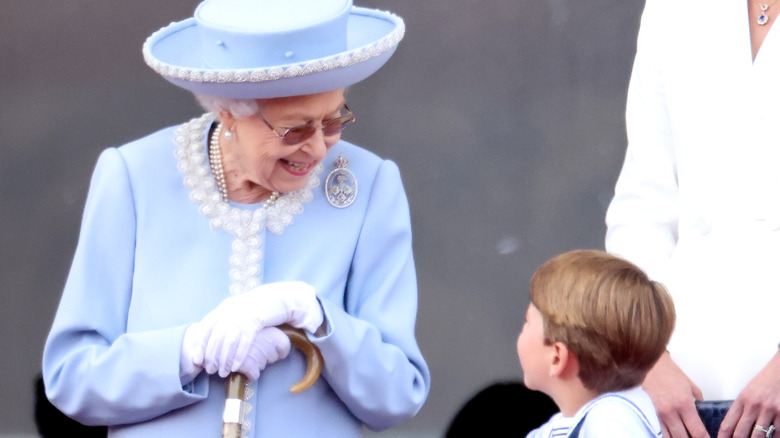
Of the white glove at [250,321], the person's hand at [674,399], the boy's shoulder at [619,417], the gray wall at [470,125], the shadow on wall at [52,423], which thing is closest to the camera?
the boy's shoulder at [619,417]

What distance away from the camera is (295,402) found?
321cm

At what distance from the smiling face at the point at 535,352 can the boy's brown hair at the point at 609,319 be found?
1.1 inches

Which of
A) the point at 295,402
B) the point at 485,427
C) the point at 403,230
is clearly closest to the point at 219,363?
the point at 295,402

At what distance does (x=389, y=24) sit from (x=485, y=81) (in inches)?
65.1

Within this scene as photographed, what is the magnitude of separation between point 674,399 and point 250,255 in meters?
1.00

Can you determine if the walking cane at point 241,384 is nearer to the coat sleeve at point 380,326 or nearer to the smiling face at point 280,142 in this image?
the coat sleeve at point 380,326

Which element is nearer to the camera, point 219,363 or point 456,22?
point 219,363

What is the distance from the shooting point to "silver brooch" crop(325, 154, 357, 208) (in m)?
3.35

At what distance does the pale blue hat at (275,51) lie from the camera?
Answer: 307cm

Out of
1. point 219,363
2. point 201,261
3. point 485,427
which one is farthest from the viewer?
point 485,427

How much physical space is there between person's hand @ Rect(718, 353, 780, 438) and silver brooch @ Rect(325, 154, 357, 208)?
97cm

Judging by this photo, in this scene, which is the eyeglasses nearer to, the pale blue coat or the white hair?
the white hair

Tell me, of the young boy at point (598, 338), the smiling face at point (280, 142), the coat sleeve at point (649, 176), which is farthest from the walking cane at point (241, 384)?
the coat sleeve at point (649, 176)

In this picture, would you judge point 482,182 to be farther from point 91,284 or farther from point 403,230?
point 91,284
